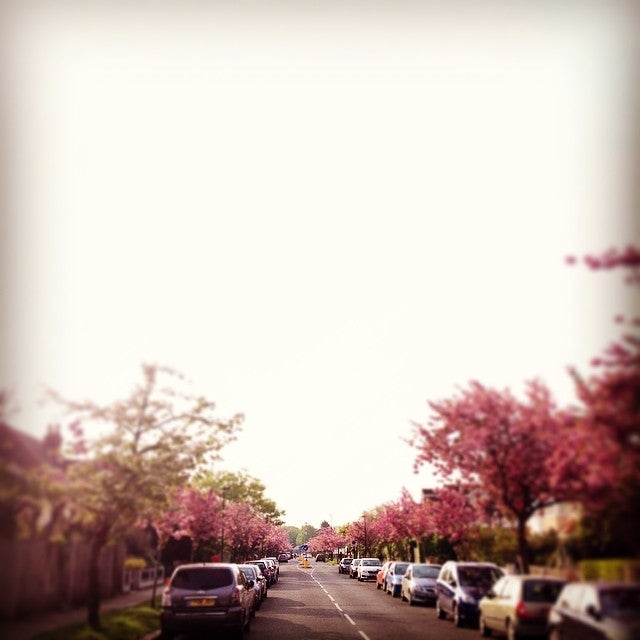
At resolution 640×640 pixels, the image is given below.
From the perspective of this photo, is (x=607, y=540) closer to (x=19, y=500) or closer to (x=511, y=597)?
(x=511, y=597)

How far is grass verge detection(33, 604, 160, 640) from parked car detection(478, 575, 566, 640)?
7.73m

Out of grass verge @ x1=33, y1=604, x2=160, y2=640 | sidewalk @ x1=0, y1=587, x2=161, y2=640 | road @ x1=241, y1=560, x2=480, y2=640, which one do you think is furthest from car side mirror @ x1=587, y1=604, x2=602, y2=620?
sidewalk @ x1=0, y1=587, x2=161, y2=640

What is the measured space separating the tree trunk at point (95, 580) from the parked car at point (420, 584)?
14.5 m

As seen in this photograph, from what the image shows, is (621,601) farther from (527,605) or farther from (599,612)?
(527,605)

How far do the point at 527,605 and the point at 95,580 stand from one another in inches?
345

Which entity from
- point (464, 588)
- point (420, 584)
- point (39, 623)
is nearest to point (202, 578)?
point (39, 623)

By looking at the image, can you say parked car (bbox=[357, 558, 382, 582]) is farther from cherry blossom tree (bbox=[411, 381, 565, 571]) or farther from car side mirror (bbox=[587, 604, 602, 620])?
car side mirror (bbox=[587, 604, 602, 620])

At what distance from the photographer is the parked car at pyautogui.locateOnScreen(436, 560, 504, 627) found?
59.0 ft

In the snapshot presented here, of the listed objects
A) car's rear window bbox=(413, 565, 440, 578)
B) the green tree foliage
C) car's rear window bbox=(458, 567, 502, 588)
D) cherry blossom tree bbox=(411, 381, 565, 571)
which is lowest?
car's rear window bbox=(458, 567, 502, 588)

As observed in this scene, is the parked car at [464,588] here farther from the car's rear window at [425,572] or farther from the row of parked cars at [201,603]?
the row of parked cars at [201,603]

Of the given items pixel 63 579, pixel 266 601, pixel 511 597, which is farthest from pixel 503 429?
pixel 266 601

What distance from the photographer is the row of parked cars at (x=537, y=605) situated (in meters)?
9.34

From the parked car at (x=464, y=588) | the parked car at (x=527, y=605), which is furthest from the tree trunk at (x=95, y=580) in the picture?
the parked car at (x=464, y=588)

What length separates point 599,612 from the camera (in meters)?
9.54
